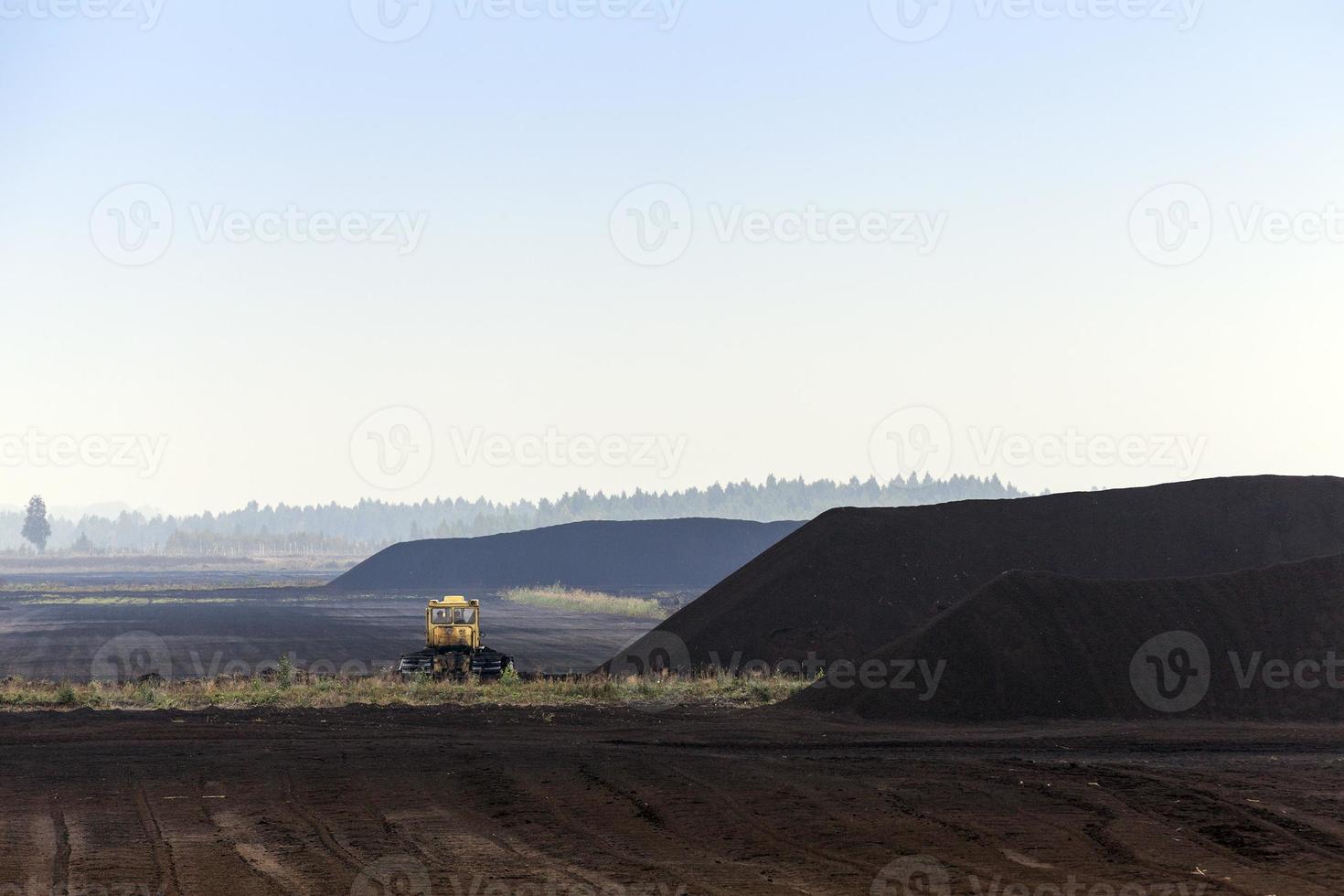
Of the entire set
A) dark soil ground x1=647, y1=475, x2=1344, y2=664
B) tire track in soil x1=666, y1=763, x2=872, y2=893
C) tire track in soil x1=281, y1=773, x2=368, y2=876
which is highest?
dark soil ground x1=647, y1=475, x2=1344, y2=664

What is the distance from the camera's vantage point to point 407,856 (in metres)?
14.5

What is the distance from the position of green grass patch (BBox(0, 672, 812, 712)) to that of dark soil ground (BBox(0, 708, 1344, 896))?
4958 millimetres

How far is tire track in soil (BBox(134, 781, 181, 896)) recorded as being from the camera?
43.0 feet

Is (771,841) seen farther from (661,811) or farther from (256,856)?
(256,856)

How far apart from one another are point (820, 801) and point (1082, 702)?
44.8ft

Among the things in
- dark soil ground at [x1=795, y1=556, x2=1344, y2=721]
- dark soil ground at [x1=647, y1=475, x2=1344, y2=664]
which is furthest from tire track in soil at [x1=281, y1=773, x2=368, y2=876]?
dark soil ground at [x1=647, y1=475, x2=1344, y2=664]

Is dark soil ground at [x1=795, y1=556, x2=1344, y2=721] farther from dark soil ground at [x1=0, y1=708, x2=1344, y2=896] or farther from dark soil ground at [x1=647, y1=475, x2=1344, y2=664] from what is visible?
dark soil ground at [x1=647, y1=475, x2=1344, y2=664]

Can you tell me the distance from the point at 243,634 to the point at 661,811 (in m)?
53.0

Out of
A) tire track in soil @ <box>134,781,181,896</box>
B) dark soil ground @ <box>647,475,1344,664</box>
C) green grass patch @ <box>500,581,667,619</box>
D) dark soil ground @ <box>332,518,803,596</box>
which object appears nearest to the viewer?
tire track in soil @ <box>134,781,181,896</box>

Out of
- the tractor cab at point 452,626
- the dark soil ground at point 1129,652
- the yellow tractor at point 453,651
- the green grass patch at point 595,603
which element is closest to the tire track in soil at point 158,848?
the dark soil ground at point 1129,652

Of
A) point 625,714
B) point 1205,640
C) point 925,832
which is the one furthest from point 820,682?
point 925,832

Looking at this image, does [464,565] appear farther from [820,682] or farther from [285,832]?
[285,832]

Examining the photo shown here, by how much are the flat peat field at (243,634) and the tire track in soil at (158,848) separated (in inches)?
952

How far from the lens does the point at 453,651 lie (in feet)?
123
